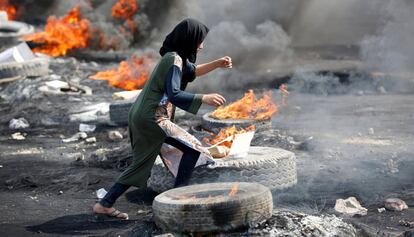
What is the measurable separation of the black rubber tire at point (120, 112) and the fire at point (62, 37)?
38.0 feet

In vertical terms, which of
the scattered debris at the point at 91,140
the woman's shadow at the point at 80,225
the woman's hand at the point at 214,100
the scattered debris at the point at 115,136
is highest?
the woman's hand at the point at 214,100

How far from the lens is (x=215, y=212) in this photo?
15.8 feet

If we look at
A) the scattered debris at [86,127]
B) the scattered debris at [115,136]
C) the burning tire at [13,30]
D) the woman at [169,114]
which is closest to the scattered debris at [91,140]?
the scattered debris at [115,136]

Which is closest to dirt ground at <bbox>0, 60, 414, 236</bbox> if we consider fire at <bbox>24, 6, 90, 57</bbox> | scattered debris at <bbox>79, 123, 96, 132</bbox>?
scattered debris at <bbox>79, 123, 96, 132</bbox>

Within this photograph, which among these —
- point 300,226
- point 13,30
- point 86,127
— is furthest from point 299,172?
point 13,30

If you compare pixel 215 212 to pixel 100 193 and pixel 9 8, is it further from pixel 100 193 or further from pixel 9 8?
pixel 9 8

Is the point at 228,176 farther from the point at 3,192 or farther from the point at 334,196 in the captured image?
the point at 3,192

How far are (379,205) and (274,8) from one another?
1386cm

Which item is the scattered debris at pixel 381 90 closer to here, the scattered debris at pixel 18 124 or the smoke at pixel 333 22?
the smoke at pixel 333 22

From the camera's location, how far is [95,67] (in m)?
19.5

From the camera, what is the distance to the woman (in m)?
5.66

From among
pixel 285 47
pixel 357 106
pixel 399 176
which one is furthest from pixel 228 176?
pixel 285 47

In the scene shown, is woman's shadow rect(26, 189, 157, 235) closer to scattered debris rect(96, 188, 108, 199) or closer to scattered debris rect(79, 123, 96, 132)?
scattered debris rect(96, 188, 108, 199)

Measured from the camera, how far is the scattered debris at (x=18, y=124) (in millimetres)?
11992
